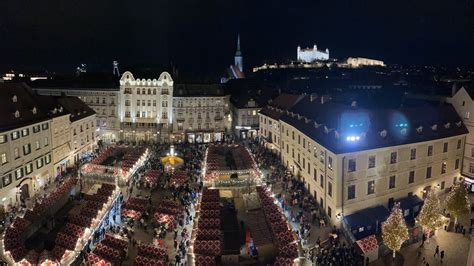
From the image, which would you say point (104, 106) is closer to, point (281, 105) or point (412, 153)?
point (281, 105)

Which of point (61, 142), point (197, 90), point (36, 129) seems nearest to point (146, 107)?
point (197, 90)

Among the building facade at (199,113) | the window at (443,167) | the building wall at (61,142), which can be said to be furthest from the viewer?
the building facade at (199,113)

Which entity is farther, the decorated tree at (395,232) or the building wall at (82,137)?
the building wall at (82,137)

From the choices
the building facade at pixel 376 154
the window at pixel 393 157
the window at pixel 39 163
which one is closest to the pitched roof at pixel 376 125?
the building facade at pixel 376 154

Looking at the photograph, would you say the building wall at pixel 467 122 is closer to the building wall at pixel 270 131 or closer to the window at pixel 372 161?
the window at pixel 372 161

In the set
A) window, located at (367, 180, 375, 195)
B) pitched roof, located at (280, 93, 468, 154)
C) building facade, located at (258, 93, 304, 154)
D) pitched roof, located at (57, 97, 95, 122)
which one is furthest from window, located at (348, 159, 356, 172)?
pitched roof, located at (57, 97, 95, 122)

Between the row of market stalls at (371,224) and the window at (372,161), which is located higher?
the window at (372,161)

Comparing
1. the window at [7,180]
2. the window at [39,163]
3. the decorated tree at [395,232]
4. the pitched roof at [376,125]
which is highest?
the pitched roof at [376,125]

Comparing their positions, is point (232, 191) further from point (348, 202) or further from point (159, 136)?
point (159, 136)
